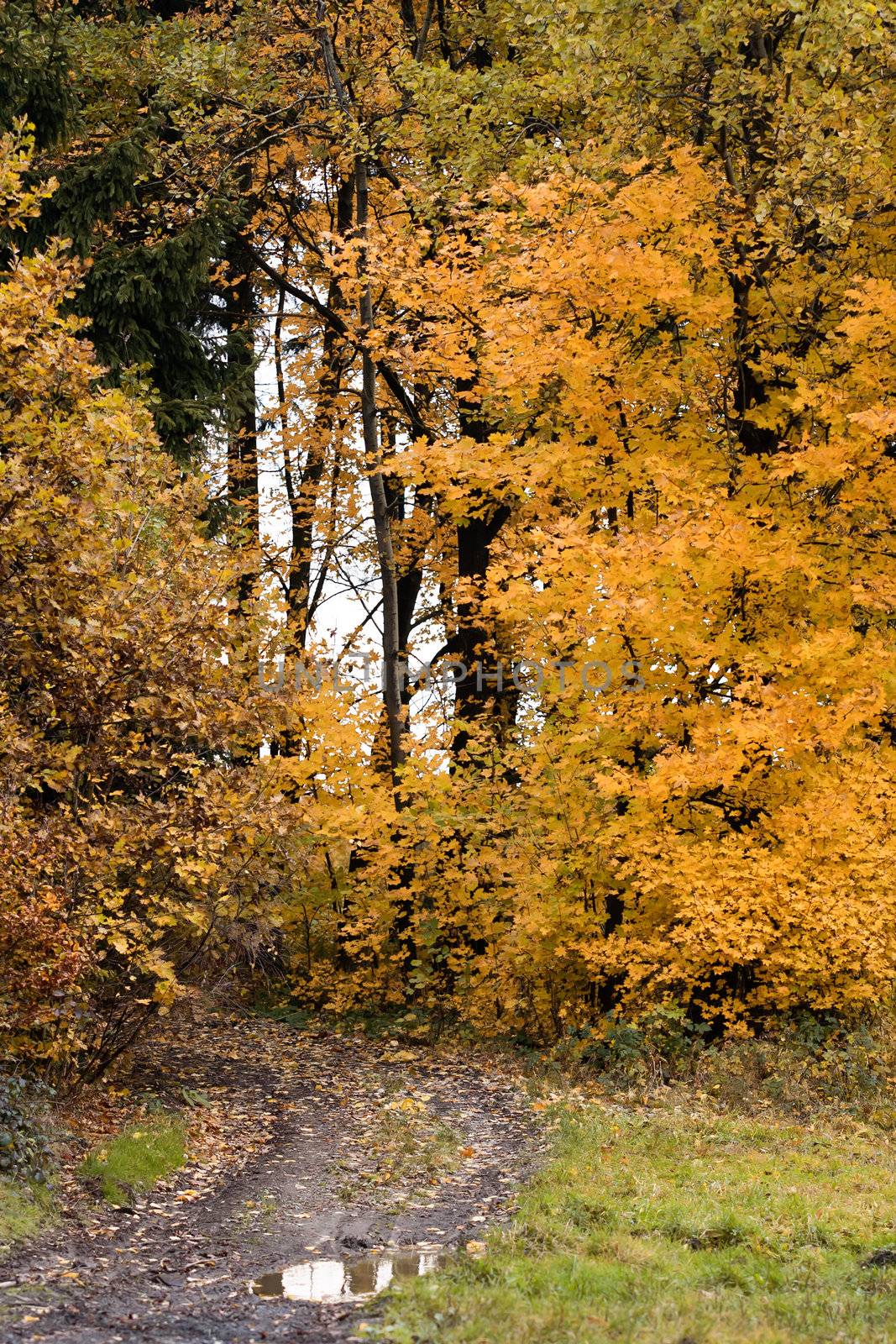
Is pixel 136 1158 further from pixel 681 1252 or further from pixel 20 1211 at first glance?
pixel 681 1252

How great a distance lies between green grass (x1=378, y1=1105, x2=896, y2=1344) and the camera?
4.75 m

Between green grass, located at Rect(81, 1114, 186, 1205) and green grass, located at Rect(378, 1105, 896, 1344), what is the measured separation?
2.10 m

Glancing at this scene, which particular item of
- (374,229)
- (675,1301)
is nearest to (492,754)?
(374,229)

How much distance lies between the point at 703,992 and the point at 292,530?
10260 millimetres

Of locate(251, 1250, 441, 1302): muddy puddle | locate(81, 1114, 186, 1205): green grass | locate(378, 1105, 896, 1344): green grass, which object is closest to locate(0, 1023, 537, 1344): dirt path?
locate(251, 1250, 441, 1302): muddy puddle

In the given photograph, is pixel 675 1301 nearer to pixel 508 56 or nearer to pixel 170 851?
pixel 170 851

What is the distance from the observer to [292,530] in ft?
62.7

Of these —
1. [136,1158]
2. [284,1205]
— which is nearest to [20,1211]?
[136,1158]

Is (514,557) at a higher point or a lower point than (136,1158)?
higher

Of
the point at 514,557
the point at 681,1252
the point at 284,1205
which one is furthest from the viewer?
the point at 514,557

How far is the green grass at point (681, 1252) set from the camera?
15.6ft

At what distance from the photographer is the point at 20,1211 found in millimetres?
6184

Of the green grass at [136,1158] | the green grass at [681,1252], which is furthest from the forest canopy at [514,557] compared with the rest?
the green grass at [681,1252]

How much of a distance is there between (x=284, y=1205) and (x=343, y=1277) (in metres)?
1.37
